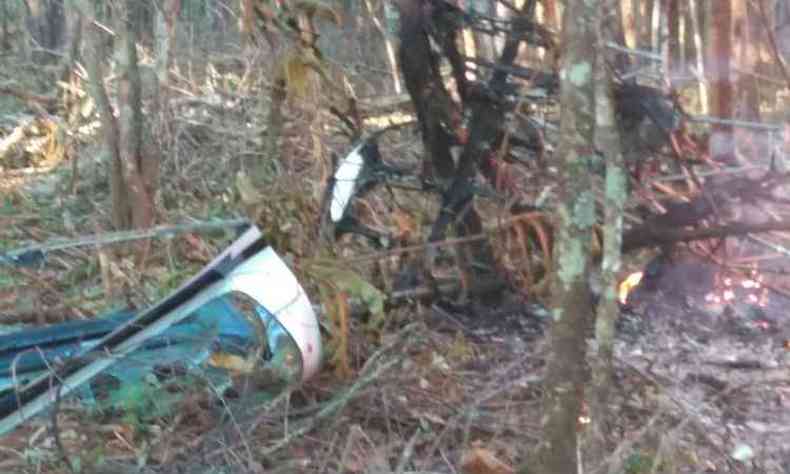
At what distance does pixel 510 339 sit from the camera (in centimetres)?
761

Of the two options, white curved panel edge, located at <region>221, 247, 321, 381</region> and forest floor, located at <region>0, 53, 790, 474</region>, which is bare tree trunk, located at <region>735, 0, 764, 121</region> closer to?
forest floor, located at <region>0, 53, 790, 474</region>

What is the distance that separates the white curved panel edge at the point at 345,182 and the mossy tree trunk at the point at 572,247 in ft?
9.69

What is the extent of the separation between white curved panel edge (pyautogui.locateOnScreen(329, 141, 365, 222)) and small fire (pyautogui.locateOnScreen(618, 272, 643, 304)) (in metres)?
1.72

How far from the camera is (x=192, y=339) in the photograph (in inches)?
248

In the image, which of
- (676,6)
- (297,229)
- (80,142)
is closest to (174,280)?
(297,229)

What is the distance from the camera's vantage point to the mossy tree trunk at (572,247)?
4.66m

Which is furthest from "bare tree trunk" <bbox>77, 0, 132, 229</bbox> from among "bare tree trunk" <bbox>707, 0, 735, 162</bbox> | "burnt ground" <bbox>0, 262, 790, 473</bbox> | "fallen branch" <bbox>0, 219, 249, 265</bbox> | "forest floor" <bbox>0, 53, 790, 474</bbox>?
"bare tree trunk" <bbox>707, 0, 735, 162</bbox>

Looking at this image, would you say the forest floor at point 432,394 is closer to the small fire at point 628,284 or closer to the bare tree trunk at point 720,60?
the small fire at point 628,284

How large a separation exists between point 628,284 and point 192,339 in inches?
121

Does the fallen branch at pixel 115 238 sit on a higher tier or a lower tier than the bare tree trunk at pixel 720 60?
lower

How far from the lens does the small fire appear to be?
826 centimetres

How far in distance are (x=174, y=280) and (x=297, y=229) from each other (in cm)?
90

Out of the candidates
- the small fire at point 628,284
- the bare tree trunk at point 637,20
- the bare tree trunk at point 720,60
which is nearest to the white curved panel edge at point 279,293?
the small fire at point 628,284

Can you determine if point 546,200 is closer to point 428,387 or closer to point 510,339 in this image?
point 510,339
